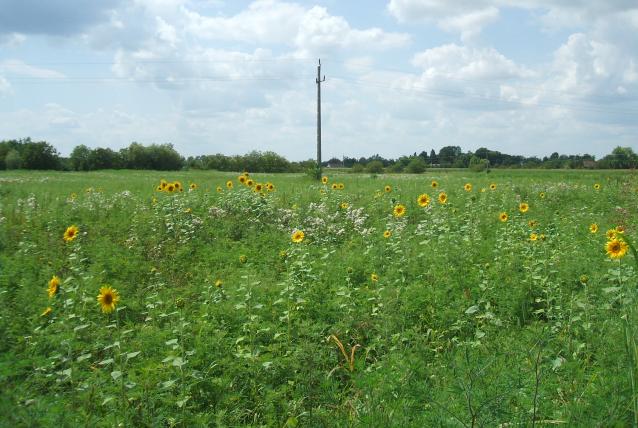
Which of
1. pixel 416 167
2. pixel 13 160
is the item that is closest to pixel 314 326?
pixel 416 167

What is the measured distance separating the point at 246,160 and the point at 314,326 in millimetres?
45442

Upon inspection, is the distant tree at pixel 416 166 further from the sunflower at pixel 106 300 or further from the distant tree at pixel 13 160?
the sunflower at pixel 106 300

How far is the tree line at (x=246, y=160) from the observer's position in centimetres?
3912

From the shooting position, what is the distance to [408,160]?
137ft

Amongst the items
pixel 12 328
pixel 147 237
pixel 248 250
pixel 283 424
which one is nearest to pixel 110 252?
pixel 147 237

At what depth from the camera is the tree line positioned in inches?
1540

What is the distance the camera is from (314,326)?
3.32m

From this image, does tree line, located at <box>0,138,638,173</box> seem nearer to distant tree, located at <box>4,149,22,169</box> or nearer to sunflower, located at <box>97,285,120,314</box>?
distant tree, located at <box>4,149,22,169</box>

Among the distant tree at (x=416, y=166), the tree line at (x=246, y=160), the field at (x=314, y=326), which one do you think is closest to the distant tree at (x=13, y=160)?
the tree line at (x=246, y=160)

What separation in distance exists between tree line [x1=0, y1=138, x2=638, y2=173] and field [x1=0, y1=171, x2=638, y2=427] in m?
29.7

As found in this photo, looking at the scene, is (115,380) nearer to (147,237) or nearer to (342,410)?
(342,410)

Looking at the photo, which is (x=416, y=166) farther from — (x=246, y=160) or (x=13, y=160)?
(x=13, y=160)

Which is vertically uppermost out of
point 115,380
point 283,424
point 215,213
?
point 215,213

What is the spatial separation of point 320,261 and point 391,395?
3168 mm
